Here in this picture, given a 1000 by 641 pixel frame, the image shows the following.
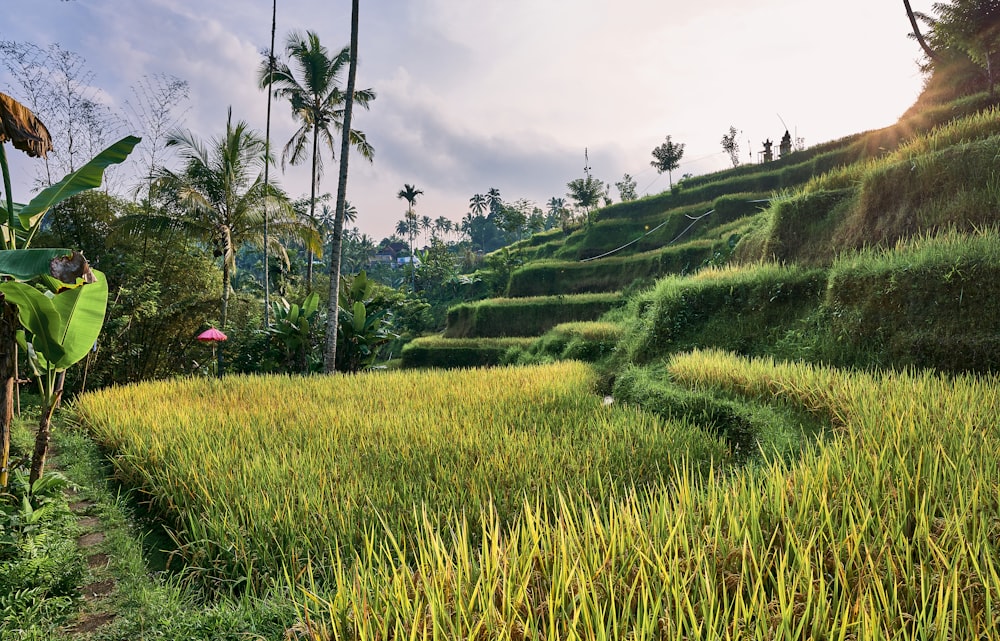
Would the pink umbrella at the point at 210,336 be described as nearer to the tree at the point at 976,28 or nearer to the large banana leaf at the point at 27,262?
the large banana leaf at the point at 27,262

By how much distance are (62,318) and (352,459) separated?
7.33 ft

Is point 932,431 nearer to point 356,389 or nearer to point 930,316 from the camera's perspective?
point 930,316

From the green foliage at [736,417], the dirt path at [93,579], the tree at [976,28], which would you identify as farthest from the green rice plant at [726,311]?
the tree at [976,28]

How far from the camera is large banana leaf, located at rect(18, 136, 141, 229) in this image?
317cm

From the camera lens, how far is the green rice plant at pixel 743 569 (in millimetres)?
1297

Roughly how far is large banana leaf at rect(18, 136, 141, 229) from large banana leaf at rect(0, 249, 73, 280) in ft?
2.60

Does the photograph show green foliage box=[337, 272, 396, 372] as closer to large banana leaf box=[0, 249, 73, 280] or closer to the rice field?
the rice field

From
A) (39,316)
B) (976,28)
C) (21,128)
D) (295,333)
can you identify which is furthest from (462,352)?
(976,28)

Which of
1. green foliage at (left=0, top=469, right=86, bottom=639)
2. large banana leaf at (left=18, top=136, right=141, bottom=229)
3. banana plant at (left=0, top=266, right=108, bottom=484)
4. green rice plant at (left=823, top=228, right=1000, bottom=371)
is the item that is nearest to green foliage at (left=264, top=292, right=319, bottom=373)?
banana plant at (left=0, top=266, right=108, bottom=484)

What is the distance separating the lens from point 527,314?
54.4 ft

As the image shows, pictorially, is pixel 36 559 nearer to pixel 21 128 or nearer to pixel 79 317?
pixel 79 317

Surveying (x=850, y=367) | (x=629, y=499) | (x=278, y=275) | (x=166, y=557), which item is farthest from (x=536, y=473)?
(x=278, y=275)

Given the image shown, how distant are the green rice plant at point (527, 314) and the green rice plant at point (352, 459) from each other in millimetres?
9715

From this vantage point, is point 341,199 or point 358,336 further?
point 358,336
